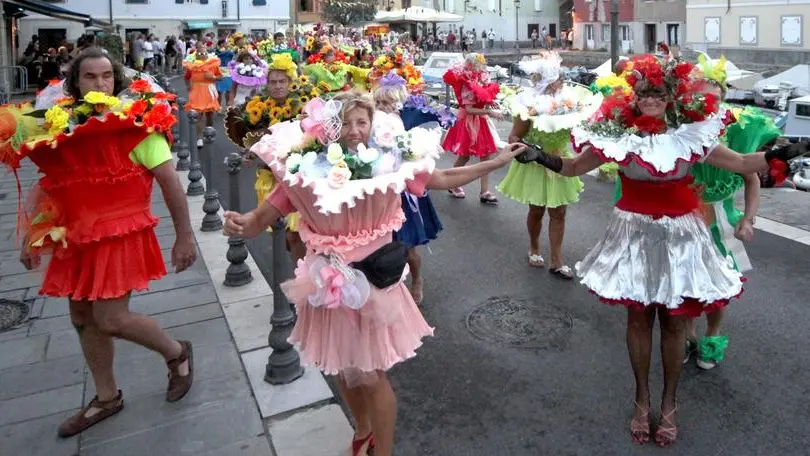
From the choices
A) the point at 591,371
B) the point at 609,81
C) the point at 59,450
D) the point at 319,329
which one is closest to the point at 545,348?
the point at 591,371

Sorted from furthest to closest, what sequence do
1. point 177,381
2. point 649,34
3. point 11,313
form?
point 649,34 < point 11,313 < point 177,381

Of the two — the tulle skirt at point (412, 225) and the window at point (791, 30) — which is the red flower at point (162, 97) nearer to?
the tulle skirt at point (412, 225)

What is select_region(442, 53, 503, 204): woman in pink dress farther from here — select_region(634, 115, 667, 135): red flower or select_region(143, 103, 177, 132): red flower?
select_region(143, 103, 177, 132): red flower

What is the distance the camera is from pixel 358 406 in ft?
11.2

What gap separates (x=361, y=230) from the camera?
3117mm

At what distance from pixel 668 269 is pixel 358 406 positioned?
1784 millimetres

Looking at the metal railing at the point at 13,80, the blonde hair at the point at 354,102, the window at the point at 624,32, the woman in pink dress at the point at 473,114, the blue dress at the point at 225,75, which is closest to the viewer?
the blonde hair at the point at 354,102

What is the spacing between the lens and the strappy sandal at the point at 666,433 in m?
3.65

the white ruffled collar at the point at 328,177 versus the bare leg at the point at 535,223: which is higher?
the white ruffled collar at the point at 328,177

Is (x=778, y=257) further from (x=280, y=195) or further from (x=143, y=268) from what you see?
(x=143, y=268)

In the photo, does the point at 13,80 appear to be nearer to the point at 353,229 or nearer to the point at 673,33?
the point at 353,229

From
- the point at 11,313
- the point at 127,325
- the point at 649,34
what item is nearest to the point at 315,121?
the point at 127,325

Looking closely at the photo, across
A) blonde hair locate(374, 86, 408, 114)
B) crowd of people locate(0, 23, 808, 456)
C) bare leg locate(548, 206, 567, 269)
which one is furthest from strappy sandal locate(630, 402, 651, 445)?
blonde hair locate(374, 86, 408, 114)

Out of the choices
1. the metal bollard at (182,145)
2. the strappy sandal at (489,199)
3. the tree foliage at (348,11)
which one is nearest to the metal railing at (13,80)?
the metal bollard at (182,145)
